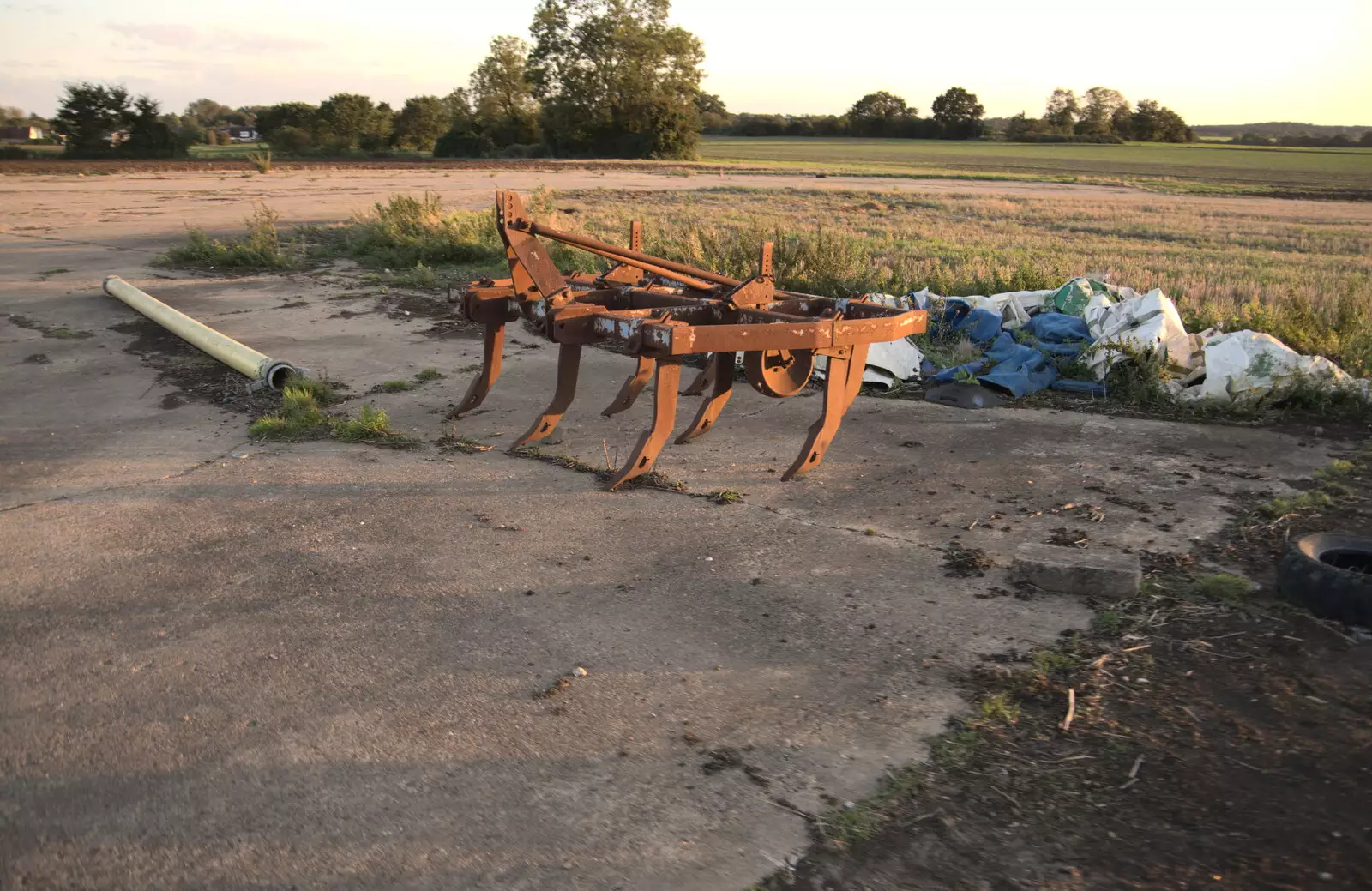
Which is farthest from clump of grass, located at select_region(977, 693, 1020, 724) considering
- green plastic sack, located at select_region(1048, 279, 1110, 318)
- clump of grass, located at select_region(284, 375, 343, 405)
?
green plastic sack, located at select_region(1048, 279, 1110, 318)

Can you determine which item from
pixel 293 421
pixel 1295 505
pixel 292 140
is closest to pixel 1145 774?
pixel 1295 505

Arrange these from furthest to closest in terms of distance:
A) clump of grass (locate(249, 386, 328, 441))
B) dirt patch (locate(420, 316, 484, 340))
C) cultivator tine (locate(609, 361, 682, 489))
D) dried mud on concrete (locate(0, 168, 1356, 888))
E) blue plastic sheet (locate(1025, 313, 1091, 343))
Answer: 1. dirt patch (locate(420, 316, 484, 340))
2. blue plastic sheet (locate(1025, 313, 1091, 343))
3. clump of grass (locate(249, 386, 328, 441))
4. cultivator tine (locate(609, 361, 682, 489))
5. dried mud on concrete (locate(0, 168, 1356, 888))

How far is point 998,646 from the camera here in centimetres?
393

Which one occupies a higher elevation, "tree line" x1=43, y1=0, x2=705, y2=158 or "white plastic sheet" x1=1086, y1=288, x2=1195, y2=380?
"tree line" x1=43, y1=0, x2=705, y2=158

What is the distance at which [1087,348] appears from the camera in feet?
27.1

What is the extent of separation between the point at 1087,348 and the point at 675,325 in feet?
14.7

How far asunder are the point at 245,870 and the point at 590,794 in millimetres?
943

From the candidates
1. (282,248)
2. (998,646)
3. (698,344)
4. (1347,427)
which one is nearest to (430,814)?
(998,646)

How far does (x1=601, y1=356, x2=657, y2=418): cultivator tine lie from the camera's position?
6934 mm

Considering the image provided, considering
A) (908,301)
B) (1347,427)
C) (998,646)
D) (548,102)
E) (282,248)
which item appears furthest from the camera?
(548,102)

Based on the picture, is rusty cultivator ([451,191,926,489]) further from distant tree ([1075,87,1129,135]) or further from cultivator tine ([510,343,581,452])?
distant tree ([1075,87,1129,135])

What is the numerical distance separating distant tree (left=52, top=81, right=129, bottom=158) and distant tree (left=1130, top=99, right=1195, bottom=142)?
91.5 metres

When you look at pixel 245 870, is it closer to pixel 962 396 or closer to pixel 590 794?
pixel 590 794

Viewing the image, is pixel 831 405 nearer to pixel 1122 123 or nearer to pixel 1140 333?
pixel 1140 333
